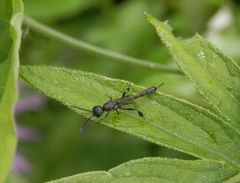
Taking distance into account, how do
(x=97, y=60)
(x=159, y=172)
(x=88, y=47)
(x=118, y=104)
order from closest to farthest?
1. (x=159, y=172)
2. (x=118, y=104)
3. (x=88, y=47)
4. (x=97, y=60)

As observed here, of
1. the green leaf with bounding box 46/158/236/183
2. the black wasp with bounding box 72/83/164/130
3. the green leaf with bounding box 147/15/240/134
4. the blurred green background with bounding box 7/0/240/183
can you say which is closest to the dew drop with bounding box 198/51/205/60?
the green leaf with bounding box 147/15/240/134

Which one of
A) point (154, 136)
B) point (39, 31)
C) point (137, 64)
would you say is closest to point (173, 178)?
point (154, 136)

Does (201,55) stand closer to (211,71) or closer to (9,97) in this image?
(211,71)

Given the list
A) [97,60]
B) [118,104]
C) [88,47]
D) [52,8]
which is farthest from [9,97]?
[52,8]

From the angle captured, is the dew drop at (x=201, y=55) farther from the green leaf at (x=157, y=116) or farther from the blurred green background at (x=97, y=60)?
the blurred green background at (x=97, y=60)

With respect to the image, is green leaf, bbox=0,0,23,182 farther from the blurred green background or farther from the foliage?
the blurred green background

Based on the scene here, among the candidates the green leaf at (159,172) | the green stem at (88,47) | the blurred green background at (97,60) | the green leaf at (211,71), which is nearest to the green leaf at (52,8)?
the blurred green background at (97,60)
